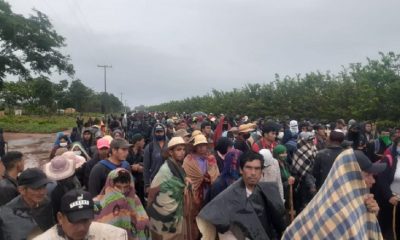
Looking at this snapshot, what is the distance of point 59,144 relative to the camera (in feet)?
28.0

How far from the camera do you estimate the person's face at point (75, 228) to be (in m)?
2.75

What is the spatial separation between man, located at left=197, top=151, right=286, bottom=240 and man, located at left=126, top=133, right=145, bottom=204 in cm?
424

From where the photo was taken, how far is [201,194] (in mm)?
6223

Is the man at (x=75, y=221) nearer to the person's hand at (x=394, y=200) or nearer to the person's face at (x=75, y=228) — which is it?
the person's face at (x=75, y=228)

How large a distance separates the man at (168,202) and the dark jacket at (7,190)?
1707mm

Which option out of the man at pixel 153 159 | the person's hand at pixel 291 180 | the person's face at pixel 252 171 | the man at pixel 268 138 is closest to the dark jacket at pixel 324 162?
the person's hand at pixel 291 180

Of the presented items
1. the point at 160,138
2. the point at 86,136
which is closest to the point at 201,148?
the point at 160,138

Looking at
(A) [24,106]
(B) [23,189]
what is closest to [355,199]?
(B) [23,189]

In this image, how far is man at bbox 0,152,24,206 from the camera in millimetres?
4449

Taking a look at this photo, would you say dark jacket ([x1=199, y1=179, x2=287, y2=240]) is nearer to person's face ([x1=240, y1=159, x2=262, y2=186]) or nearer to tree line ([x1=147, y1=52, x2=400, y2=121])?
person's face ([x1=240, y1=159, x2=262, y2=186])

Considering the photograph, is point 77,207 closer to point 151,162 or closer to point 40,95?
point 151,162

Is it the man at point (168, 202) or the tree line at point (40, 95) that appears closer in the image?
the man at point (168, 202)

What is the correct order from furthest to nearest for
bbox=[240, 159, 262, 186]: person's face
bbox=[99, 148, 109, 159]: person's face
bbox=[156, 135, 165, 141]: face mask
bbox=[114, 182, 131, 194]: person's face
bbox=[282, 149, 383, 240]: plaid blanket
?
bbox=[156, 135, 165, 141]: face mask < bbox=[99, 148, 109, 159]: person's face < bbox=[114, 182, 131, 194]: person's face < bbox=[240, 159, 262, 186]: person's face < bbox=[282, 149, 383, 240]: plaid blanket

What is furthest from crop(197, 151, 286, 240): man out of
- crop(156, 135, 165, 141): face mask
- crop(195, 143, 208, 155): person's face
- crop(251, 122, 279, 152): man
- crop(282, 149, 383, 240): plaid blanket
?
crop(156, 135, 165, 141): face mask
